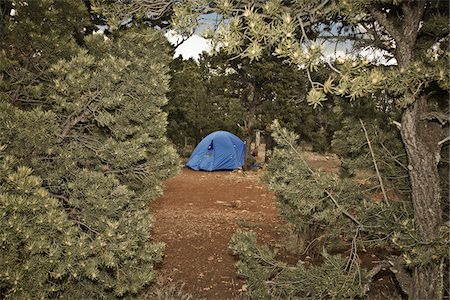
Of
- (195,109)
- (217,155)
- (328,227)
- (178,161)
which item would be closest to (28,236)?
(178,161)

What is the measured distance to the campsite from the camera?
2.90m

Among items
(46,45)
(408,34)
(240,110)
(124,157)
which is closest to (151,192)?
(124,157)

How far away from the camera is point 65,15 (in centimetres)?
434

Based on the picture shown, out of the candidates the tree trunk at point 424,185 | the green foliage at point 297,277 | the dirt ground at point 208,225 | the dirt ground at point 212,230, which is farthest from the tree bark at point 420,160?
the dirt ground at point 208,225

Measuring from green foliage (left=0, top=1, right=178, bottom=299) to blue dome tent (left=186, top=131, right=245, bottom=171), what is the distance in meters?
12.4

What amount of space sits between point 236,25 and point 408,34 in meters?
1.76

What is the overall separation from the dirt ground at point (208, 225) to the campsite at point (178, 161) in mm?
123

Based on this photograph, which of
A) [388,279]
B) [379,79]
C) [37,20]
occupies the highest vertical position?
[37,20]

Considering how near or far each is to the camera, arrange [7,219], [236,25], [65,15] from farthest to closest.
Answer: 1. [65,15]
2. [7,219]
3. [236,25]

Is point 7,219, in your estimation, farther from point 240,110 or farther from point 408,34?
point 240,110

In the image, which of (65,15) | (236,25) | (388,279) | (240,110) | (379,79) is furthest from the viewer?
(240,110)

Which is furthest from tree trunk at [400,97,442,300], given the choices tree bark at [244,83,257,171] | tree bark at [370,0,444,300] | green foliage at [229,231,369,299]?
tree bark at [244,83,257,171]

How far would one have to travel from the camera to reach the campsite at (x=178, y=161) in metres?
2.90

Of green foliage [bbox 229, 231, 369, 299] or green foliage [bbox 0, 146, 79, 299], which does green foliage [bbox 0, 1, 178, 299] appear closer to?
green foliage [bbox 0, 146, 79, 299]
